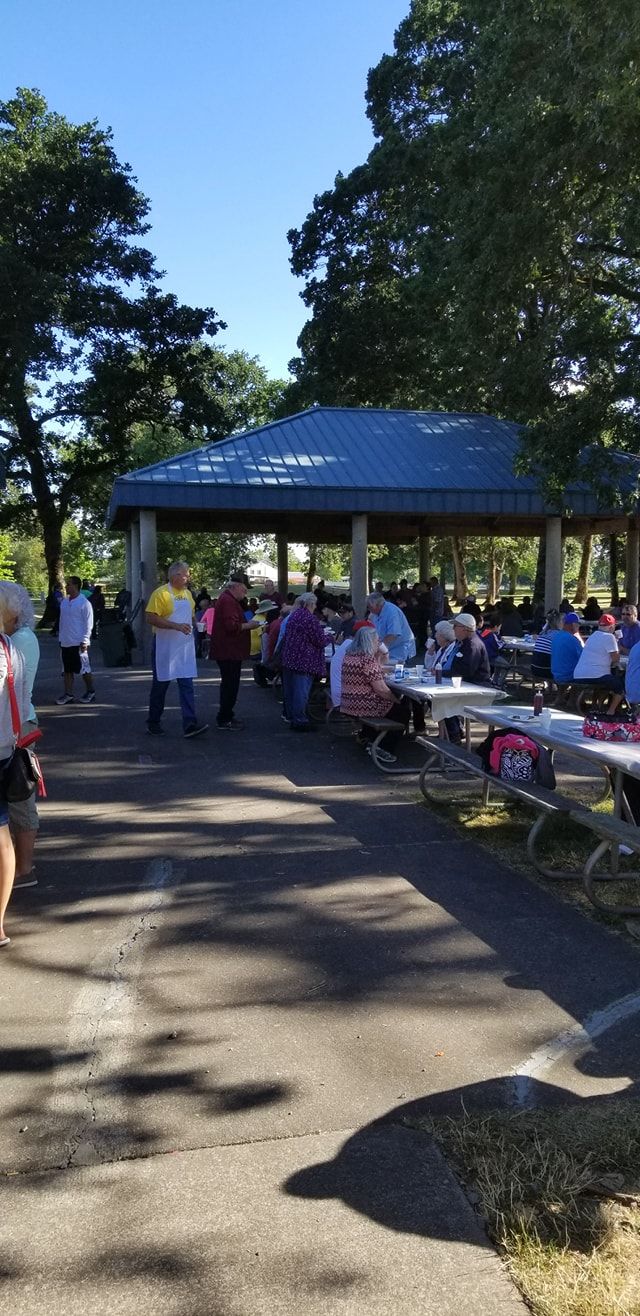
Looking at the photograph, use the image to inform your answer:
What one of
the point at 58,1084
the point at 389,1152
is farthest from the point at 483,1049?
the point at 58,1084

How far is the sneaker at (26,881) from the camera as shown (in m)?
5.62

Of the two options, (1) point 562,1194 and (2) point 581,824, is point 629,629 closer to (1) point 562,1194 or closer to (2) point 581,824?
(2) point 581,824

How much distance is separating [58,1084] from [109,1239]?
926mm

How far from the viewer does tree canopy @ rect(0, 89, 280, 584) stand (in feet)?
107

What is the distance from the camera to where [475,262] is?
1766 centimetres

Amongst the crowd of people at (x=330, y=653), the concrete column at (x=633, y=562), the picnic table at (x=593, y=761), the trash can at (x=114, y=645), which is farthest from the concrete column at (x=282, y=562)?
the picnic table at (x=593, y=761)

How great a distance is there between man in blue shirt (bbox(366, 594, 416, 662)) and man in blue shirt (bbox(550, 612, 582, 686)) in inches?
72.6

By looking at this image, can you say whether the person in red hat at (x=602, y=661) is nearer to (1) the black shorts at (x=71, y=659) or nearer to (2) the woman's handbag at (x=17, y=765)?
(1) the black shorts at (x=71, y=659)

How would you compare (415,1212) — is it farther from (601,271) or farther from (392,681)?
(601,271)

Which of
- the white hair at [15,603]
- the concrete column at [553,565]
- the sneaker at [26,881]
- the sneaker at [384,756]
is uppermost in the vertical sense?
the concrete column at [553,565]

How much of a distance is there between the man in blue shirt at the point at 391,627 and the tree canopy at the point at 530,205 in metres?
6.78

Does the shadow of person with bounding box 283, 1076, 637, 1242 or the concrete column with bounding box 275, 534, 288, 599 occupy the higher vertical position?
the concrete column with bounding box 275, 534, 288, 599

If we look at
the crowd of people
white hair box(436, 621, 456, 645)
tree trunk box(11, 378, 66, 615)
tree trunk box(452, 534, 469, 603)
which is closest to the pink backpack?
the crowd of people

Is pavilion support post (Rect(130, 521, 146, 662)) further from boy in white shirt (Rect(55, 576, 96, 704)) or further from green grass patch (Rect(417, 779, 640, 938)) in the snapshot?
green grass patch (Rect(417, 779, 640, 938))
